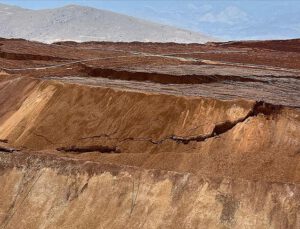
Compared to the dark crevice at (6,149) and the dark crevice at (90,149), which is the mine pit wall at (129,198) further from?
the dark crevice at (90,149)

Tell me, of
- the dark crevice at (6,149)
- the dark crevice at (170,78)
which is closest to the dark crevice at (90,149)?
the dark crevice at (6,149)

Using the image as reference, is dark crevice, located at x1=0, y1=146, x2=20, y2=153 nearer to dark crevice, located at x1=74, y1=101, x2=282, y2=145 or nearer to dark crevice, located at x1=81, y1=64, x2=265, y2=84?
dark crevice, located at x1=74, y1=101, x2=282, y2=145

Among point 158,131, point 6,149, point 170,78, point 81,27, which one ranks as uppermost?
point 81,27

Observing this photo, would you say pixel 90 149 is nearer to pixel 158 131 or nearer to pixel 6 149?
pixel 158 131

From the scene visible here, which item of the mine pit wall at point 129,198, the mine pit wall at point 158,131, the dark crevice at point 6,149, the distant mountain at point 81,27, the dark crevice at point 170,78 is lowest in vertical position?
the mine pit wall at point 129,198

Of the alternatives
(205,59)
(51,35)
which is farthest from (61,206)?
(51,35)

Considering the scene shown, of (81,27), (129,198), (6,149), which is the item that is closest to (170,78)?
(6,149)

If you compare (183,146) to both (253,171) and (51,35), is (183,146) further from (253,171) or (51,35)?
(51,35)
